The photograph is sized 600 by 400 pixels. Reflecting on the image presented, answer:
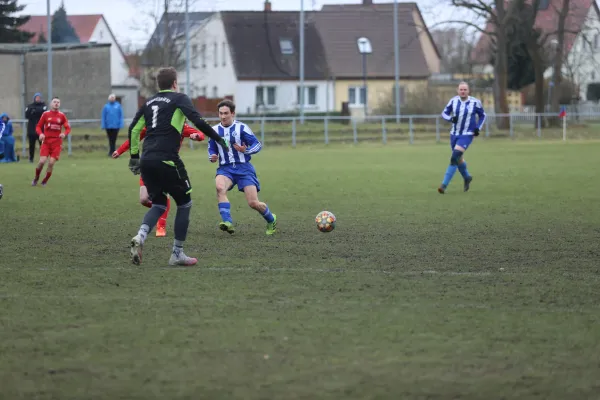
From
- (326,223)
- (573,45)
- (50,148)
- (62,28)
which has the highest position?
(62,28)

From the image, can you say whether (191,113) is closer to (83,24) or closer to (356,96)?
(356,96)

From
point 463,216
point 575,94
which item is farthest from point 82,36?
point 463,216

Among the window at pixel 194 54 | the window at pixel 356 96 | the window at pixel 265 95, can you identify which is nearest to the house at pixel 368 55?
the window at pixel 356 96

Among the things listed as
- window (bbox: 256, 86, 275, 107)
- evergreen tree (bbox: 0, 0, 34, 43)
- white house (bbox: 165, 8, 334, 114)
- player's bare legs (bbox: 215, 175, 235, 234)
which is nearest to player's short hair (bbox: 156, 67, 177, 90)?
player's bare legs (bbox: 215, 175, 235, 234)

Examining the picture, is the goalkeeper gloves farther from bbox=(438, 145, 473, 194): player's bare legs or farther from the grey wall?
the grey wall

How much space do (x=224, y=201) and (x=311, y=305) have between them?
4.74 m

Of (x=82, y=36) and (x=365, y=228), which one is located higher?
(x=82, y=36)

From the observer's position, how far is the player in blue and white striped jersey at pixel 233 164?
1185 centimetres

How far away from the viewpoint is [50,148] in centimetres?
2052

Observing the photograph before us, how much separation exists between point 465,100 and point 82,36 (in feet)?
249

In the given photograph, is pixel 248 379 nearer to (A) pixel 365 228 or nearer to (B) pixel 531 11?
(A) pixel 365 228

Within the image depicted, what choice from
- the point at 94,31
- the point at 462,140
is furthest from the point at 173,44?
the point at 462,140

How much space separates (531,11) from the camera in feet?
167

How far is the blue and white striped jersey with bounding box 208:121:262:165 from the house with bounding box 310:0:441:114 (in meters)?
54.8
